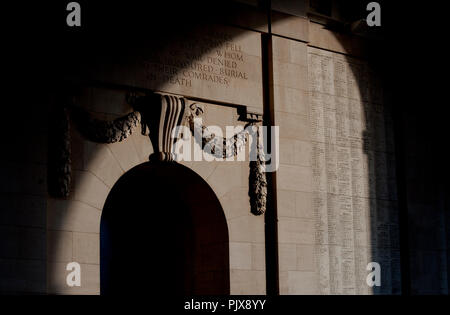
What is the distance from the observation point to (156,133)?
18.2 m

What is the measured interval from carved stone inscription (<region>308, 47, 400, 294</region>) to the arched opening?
2.77 meters

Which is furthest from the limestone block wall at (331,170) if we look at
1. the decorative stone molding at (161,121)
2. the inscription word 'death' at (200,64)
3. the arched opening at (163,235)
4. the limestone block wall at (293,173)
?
the decorative stone molding at (161,121)

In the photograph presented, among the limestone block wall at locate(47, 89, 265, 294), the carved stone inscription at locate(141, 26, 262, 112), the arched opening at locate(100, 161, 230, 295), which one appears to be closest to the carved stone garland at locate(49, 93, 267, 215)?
the limestone block wall at locate(47, 89, 265, 294)

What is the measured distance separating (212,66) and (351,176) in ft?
16.1

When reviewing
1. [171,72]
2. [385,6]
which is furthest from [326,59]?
[171,72]

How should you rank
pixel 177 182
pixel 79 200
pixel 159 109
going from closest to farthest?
pixel 79 200, pixel 159 109, pixel 177 182

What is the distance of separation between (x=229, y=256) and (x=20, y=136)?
566 centimetres

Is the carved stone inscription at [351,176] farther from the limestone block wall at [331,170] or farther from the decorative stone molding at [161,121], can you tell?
the decorative stone molding at [161,121]

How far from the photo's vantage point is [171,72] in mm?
18641

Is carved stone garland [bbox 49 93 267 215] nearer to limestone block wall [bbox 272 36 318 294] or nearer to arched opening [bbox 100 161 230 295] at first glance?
limestone block wall [bbox 272 36 318 294]

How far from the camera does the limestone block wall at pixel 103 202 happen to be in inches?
647

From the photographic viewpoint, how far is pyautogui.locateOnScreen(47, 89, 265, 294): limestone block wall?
53.9 ft

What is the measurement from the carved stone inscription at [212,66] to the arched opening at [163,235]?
1.89 metres

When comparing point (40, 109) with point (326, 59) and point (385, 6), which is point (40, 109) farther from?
point (385, 6)
